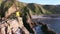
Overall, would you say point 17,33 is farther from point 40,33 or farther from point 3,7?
point 40,33

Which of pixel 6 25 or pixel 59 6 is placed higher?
pixel 6 25

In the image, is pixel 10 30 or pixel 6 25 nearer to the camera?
pixel 6 25

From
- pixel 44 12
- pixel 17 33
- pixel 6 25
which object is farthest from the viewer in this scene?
pixel 44 12

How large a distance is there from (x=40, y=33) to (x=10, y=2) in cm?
824

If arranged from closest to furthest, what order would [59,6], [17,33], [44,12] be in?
1. [17,33]
2. [59,6]
3. [44,12]

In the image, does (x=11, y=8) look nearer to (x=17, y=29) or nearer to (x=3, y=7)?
(x=3, y=7)

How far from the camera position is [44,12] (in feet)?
283

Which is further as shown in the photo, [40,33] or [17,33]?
[40,33]

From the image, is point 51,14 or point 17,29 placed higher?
point 17,29

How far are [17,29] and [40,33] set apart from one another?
19163 mm

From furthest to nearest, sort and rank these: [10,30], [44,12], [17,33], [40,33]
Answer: [44,12]
[40,33]
[17,33]
[10,30]

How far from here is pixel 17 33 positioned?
2166 centimetres

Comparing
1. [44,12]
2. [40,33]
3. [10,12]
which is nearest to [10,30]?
[10,12]

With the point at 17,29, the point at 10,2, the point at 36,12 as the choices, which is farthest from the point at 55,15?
the point at 17,29
